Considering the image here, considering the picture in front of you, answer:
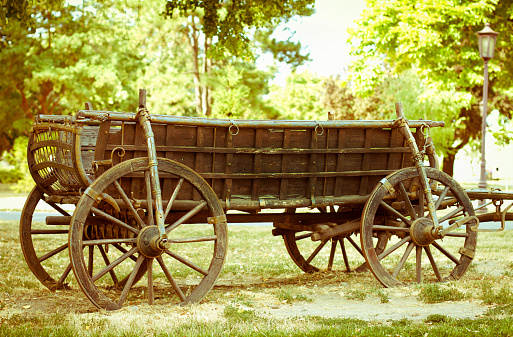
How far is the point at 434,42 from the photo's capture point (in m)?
19.0

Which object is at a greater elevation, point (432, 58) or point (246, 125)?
point (432, 58)

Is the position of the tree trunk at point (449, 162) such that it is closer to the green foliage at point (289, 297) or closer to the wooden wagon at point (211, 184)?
the wooden wagon at point (211, 184)

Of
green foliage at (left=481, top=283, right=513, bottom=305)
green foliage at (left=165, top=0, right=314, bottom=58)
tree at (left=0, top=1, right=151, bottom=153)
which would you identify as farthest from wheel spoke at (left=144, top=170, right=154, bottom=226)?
tree at (left=0, top=1, right=151, bottom=153)

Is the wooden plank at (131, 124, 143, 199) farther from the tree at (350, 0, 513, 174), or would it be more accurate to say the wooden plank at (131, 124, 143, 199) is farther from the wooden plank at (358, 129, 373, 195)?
the tree at (350, 0, 513, 174)

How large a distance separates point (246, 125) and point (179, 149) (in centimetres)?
67

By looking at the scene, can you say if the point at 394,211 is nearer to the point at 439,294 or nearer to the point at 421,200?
the point at 421,200

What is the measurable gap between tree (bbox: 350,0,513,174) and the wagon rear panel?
46.1 feet

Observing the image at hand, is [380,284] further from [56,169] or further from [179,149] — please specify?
[56,169]

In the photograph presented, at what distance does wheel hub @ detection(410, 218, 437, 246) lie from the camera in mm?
5904

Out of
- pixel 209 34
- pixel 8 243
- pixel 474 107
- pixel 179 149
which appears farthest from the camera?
pixel 474 107

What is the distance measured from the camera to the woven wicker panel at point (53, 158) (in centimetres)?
523

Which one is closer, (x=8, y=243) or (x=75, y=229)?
(x=75, y=229)

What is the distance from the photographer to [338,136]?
600 centimetres

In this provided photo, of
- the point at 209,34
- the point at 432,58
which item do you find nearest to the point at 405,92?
the point at 432,58
